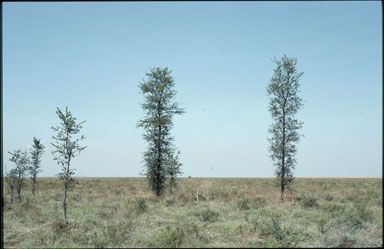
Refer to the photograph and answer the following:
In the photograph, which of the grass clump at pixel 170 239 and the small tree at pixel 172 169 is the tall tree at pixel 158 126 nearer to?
the small tree at pixel 172 169

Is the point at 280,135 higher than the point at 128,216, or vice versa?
the point at 280,135

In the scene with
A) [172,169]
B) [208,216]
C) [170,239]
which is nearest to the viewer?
[170,239]

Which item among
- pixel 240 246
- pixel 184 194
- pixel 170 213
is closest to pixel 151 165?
pixel 184 194

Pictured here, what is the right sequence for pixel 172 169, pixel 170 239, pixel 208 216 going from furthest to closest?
1. pixel 172 169
2. pixel 208 216
3. pixel 170 239

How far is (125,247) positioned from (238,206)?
287 inches

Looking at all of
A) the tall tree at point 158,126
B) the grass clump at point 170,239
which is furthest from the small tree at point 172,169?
the grass clump at point 170,239

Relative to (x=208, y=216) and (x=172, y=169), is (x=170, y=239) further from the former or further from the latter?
(x=172, y=169)

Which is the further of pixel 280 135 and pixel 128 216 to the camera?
pixel 280 135

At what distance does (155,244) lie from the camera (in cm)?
830

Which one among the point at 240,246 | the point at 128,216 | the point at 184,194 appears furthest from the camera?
the point at 184,194

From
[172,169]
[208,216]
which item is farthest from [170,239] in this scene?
[172,169]

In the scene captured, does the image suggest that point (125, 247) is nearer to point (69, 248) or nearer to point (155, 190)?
point (69, 248)

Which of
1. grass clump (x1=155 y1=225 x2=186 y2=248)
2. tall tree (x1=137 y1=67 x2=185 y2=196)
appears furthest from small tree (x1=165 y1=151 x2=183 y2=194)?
grass clump (x1=155 y1=225 x2=186 y2=248)

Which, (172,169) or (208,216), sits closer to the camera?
(208,216)
